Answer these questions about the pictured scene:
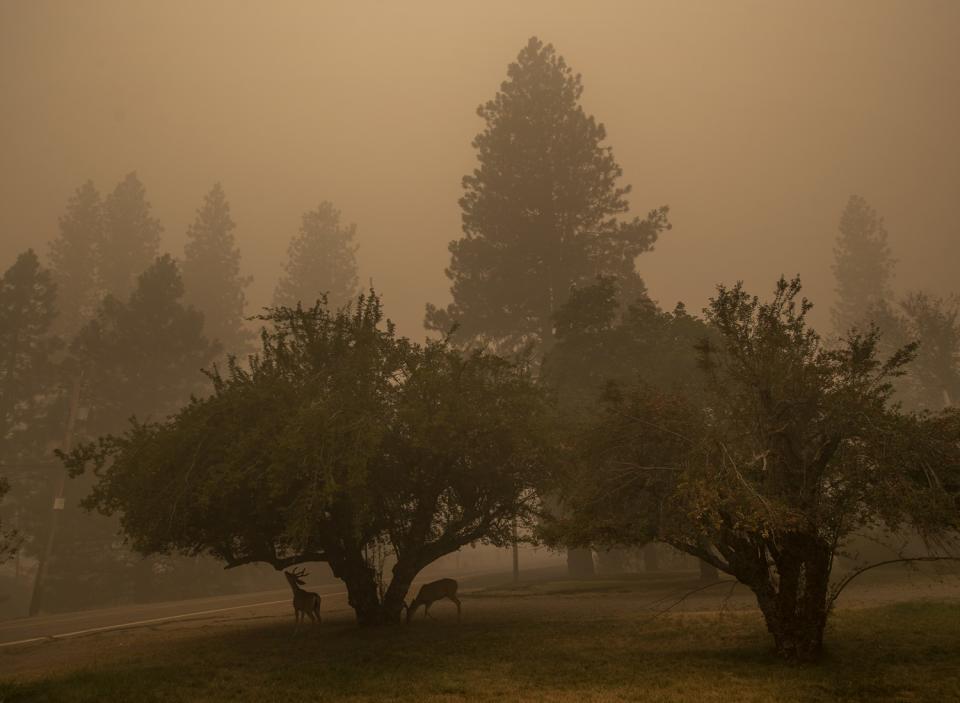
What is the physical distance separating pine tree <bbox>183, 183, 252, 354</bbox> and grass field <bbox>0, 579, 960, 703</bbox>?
39.8 metres

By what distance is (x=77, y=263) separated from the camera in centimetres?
5734

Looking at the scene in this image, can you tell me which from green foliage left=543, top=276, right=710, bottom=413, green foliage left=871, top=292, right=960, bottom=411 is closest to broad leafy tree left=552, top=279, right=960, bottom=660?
green foliage left=543, top=276, right=710, bottom=413

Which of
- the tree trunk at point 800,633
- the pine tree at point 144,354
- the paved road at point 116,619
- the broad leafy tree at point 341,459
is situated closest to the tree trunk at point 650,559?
the paved road at point 116,619

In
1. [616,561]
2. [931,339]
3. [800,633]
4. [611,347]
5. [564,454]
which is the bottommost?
[616,561]

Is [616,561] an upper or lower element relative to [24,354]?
lower

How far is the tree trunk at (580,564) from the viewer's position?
1253 inches

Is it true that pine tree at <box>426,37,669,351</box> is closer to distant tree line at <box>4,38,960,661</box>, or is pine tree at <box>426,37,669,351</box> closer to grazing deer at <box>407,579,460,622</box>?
distant tree line at <box>4,38,960,661</box>

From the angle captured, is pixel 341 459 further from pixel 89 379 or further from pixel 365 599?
pixel 89 379

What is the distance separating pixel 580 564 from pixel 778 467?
22997mm

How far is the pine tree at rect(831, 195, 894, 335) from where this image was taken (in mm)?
64438

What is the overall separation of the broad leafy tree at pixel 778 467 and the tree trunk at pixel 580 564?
19957 mm

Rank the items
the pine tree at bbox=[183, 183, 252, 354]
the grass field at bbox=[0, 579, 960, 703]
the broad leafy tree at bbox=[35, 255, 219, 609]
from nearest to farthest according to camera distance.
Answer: the grass field at bbox=[0, 579, 960, 703] → the broad leafy tree at bbox=[35, 255, 219, 609] → the pine tree at bbox=[183, 183, 252, 354]

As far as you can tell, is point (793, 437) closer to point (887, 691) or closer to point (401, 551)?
point (887, 691)

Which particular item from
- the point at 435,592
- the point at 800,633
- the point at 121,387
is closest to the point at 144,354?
the point at 121,387
